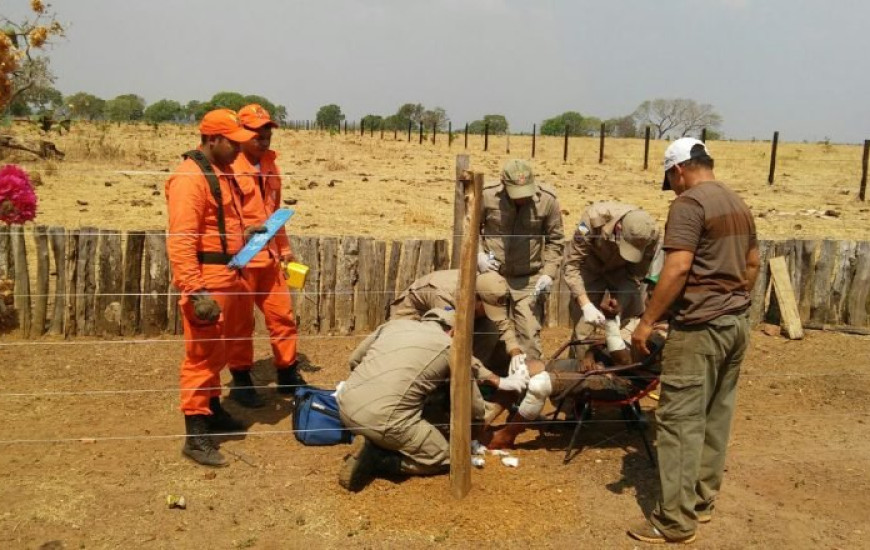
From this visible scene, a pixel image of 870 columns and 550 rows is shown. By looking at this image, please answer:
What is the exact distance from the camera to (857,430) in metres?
4.98

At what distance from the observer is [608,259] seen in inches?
199

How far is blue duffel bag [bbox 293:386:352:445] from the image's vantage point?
14.4 feet

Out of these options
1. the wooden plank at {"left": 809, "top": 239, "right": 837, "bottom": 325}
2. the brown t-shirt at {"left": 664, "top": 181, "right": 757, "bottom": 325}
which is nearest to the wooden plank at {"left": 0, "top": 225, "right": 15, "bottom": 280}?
the brown t-shirt at {"left": 664, "top": 181, "right": 757, "bottom": 325}

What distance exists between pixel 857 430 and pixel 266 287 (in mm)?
4098

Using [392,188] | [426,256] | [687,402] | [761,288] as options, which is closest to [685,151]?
[687,402]

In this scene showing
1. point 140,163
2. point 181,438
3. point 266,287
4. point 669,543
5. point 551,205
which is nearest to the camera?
point 669,543

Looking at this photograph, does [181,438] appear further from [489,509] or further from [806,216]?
[806,216]

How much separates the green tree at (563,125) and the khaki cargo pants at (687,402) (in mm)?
68580

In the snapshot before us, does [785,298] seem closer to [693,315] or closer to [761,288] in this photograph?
[761,288]

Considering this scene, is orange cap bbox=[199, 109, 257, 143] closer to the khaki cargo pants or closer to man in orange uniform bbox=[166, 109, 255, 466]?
man in orange uniform bbox=[166, 109, 255, 466]

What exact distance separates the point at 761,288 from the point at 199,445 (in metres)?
5.37

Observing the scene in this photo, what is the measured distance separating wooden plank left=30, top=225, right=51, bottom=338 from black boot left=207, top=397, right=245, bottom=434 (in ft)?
7.60

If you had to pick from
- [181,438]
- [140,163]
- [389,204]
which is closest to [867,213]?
[389,204]

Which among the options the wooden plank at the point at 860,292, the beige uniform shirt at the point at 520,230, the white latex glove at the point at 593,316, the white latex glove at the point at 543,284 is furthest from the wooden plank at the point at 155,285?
the wooden plank at the point at 860,292
